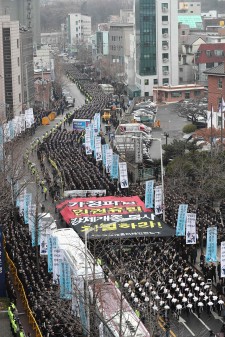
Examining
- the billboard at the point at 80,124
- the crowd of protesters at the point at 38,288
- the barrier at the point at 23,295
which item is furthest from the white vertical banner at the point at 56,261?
the billboard at the point at 80,124

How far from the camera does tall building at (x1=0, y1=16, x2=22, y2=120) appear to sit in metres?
55.6

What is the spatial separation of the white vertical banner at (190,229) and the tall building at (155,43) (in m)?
47.0

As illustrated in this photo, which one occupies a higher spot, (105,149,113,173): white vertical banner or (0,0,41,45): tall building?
(0,0,41,45): tall building

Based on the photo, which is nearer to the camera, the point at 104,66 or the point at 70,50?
the point at 104,66

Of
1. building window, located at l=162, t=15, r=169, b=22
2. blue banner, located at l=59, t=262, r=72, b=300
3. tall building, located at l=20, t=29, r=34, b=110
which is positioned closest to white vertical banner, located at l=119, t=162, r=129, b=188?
blue banner, located at l=59, t=262, r=72, b=300

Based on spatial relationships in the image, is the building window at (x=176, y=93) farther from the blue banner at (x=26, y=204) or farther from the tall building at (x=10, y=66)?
the blue banner at (x=26, y=204)

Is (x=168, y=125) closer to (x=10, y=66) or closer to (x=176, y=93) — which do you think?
(x=10, y=66)

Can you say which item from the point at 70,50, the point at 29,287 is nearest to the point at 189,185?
the point at 29,287

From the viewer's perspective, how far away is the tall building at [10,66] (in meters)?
55.6

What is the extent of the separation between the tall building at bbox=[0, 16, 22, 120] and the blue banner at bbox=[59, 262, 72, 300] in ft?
111

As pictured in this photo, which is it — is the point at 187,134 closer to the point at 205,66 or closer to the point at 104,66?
the point at 205,66

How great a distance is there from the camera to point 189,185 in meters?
32.6

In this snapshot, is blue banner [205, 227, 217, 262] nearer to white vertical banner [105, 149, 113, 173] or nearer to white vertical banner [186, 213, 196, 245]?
white vertical banner [186, 213, 196, 245]

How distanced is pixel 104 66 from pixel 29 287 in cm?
7236
